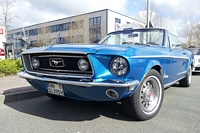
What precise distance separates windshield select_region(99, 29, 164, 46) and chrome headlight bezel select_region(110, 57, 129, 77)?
1553 millimetres

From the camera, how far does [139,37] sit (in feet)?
13.5

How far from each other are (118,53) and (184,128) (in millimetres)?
1542

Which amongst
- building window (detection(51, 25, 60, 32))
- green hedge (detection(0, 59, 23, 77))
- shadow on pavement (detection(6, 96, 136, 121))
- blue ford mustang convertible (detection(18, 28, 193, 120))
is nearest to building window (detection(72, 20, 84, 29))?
green hedge (detection(0, 59, 23, 77))

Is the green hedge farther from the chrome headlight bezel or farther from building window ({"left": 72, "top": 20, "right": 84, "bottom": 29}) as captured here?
building window ({"left": 72, "top": 20, "right": 84, "bottom": 29})

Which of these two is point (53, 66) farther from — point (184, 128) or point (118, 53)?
point (184, 128)

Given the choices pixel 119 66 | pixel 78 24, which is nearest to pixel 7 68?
pixel 119 66

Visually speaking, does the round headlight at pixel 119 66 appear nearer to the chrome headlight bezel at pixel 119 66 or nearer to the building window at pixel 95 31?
the chrome headlight bezel at pixel 119 66

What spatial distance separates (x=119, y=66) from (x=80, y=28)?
16.8 m

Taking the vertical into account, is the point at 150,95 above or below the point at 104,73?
A: below

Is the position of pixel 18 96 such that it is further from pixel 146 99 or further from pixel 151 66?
pixel 151 66

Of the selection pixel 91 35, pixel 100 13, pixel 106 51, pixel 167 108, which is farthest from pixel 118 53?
pixel 100 13

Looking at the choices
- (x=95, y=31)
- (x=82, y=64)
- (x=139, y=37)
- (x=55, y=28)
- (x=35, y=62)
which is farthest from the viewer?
(x=55, y=28)

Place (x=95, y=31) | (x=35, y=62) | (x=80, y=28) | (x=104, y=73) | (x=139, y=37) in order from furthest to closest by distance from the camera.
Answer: (x=95, y=31)
(x=80, y=28)
(x=139, y=37)
(x=35, y=62)
(x=104, y=73)

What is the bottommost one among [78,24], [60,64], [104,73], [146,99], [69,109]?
[69,109]
